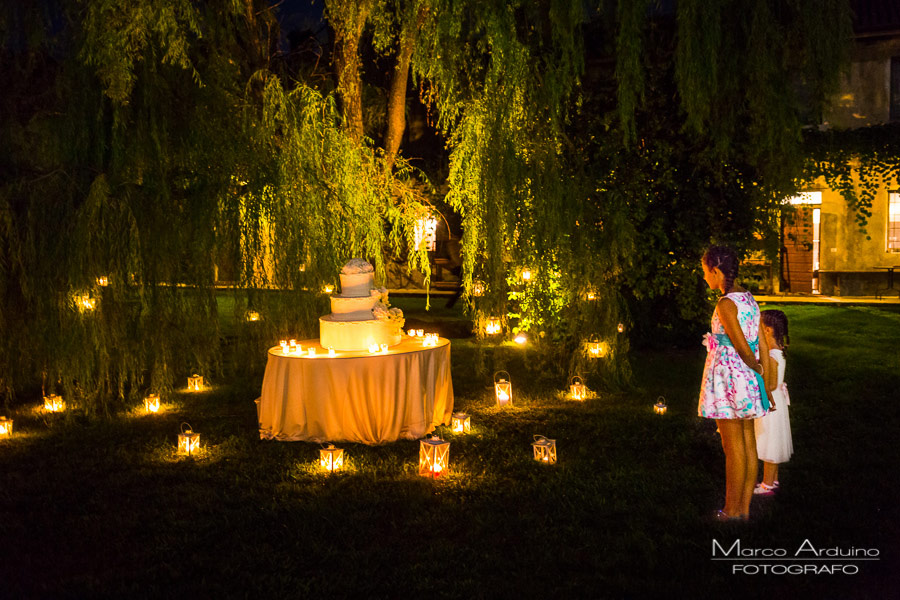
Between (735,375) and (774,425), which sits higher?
(735,375)

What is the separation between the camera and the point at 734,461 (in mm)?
4422

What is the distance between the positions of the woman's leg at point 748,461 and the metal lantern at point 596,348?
4.07m

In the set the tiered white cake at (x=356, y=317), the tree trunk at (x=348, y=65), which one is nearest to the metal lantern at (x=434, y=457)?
the tiered white cake at (x=356, y=317)

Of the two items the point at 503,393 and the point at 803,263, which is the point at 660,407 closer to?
the point at 503,393

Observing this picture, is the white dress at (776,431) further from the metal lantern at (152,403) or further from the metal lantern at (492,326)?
the metal lantern at (152,403)

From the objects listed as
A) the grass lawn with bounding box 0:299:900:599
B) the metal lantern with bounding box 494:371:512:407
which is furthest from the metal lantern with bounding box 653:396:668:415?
the metal lantern with bounding box 494:371:512:407

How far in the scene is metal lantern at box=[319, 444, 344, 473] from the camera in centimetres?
578

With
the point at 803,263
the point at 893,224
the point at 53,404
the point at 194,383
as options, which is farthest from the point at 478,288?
the point at 893,224

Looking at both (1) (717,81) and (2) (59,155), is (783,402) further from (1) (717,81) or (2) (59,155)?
(2) (59,155)

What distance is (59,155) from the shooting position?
7.45 m

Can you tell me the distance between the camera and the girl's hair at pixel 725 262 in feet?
14.1

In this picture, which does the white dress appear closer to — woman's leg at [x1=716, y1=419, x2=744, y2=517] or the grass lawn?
the grass lawn

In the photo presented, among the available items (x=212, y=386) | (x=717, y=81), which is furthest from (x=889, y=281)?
(x=212, y=386)

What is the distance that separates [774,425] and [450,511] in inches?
89.7
